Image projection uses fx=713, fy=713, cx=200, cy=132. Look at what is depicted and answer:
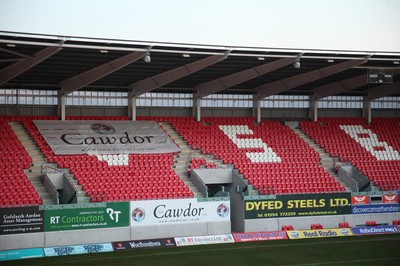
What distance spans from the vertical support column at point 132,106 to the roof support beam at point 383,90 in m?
16.7

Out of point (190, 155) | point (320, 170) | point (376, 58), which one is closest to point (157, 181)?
point (190, 155)

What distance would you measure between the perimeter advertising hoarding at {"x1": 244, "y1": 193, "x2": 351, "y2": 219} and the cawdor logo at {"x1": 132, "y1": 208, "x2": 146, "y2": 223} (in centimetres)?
529

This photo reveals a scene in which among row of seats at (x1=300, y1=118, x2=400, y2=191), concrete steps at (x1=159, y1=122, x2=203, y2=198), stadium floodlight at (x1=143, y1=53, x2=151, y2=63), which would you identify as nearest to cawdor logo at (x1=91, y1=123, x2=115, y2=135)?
concrete steps at (x1=159, y1=122, x2=203, y2=198)

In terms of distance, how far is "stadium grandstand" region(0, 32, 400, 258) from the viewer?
32.7 meters

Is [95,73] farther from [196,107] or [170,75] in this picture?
[196,107]

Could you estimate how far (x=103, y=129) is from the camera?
40.1 m

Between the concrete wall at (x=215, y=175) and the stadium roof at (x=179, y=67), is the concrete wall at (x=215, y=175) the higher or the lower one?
the lower one

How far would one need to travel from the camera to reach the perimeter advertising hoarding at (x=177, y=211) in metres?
32.6

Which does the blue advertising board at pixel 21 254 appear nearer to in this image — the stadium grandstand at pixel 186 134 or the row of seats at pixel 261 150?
the stadium grandstand at pixel 186 134

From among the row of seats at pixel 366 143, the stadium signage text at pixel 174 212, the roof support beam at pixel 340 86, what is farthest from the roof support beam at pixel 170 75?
the roof support beam at pixel 340 86

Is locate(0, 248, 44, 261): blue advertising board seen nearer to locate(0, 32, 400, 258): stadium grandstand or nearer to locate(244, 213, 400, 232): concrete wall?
locate(0, 32, 400, 258): stadium grandstand

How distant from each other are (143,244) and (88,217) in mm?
2688

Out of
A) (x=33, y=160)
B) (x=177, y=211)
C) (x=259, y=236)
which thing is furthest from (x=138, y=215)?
(x=33, y=160)

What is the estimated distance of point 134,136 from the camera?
40.1 m
